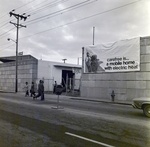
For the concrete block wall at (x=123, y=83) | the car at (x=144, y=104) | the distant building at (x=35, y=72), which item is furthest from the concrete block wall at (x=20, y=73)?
the car at (x=144, y=104)

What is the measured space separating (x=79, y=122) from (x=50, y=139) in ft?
8.17

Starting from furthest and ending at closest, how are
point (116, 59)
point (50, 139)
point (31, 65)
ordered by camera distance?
point (31, 65) < point (116, 59) < point (50, 139)

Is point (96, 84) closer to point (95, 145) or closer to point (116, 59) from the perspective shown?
point (116, 59)

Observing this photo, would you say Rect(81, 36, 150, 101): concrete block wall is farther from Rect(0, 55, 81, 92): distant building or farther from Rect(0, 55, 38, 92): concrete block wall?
Rect(0, 55, 38, 92): concrete block wall

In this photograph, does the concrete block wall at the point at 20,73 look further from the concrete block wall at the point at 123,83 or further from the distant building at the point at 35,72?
the concrete block wall at the point at 123,83

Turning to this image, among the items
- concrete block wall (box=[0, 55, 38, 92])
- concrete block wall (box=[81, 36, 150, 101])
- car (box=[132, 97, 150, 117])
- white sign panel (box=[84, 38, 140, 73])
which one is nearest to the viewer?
car (box=[132, 97, 150, 117])

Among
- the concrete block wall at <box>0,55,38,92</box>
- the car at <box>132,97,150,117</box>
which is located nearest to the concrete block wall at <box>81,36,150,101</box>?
the car at <box>132,97,150,117</box>

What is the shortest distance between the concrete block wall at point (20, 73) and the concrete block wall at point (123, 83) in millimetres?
11010

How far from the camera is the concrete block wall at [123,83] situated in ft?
58.1

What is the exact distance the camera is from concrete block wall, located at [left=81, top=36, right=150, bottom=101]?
1770cm

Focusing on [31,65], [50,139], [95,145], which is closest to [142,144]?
[95,145]

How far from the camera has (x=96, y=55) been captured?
21.7 m

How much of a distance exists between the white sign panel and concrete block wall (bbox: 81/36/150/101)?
0.46 meters

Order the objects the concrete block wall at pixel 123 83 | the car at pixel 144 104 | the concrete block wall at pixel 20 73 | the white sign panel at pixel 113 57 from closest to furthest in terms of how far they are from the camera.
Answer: the car at pixel 144 104 → the concrete block wall at pixel 123 83 → the white sign panel at pixel 113 57 → the concrete block wall at pixel 20 73
